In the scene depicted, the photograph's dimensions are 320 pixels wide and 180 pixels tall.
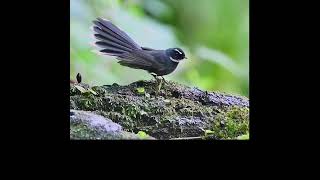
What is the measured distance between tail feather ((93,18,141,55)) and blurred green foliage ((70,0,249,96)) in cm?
3

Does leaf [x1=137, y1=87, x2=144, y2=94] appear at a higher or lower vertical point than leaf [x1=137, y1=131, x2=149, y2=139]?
higher

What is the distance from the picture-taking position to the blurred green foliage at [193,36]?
2.75 m

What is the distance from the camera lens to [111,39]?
273 cm

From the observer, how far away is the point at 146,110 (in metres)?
2.77

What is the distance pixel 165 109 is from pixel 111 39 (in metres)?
0.42

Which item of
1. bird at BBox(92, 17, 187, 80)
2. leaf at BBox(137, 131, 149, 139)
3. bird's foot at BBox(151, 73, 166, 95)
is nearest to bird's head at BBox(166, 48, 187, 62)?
bird at BBox(92, 17, 187, 80)

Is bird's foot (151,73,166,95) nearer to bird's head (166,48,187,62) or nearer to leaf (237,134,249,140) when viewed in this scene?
bird's head (166,48,187,62)

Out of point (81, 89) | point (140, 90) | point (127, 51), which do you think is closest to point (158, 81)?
point (140, 90)

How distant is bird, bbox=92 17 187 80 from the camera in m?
2.72

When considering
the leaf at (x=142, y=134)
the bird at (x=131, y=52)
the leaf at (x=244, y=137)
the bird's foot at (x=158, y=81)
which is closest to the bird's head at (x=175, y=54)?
the bird at (x=131, y=52)

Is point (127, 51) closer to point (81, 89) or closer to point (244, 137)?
point (81, 89)
